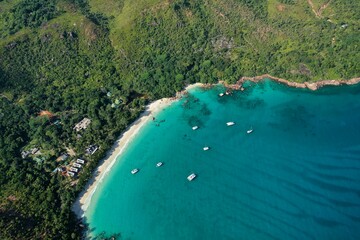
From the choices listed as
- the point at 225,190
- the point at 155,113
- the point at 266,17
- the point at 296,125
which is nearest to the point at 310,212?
Answer: the point at 225,190

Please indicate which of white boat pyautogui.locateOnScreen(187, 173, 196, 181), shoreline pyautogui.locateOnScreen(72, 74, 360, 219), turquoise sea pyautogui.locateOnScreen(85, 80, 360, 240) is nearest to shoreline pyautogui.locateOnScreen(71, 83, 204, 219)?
shoreline pyautogui.locateOnScreen(72, 74, 360, 219)

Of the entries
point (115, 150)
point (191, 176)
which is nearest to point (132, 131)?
point (115, 150)

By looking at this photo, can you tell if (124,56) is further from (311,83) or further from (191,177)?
(311,83)

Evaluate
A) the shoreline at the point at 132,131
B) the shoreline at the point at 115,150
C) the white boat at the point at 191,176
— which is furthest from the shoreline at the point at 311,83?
the white boat at the point at 191,176

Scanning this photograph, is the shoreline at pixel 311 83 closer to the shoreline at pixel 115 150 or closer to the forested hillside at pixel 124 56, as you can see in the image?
the forested hillside at pixel 124 56

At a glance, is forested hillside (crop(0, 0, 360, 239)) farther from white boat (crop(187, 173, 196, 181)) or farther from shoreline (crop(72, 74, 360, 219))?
white boat (crop(187, 173, 196, 181))

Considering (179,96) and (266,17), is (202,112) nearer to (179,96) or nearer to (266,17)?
(179,96)
